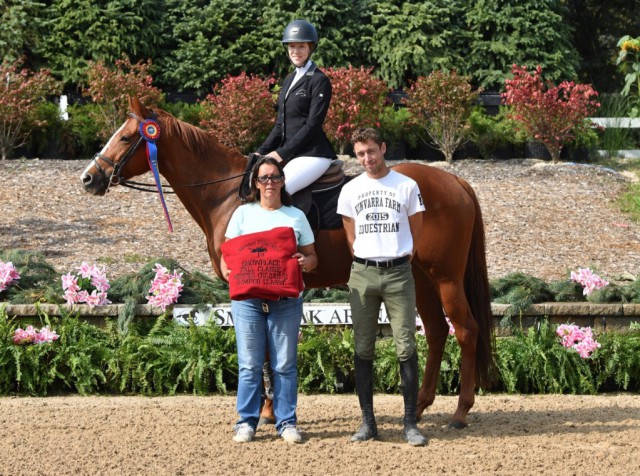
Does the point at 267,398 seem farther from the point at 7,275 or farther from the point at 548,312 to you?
the point at 7,275

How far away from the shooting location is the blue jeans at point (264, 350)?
5777mm

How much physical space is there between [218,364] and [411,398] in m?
2.02

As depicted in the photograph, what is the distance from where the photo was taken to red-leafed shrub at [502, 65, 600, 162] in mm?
13203

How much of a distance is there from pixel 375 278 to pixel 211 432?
4.68ft

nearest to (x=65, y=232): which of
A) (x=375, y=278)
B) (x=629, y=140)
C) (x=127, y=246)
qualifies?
(x=127, y=246)

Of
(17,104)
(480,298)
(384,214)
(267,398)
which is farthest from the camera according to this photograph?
(17,104)

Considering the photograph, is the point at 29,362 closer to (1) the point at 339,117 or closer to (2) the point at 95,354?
(2) the point at 95,354

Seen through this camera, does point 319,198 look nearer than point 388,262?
No

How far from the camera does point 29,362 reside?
23.9 feet

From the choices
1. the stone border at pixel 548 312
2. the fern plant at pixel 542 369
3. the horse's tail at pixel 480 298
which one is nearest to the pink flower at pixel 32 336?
the stone border at pixel 548 312

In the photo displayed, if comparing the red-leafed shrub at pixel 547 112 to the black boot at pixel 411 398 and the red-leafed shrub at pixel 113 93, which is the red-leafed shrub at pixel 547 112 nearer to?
the red-leafed shrub at pixel 113 93

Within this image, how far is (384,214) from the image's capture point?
5.65 metres

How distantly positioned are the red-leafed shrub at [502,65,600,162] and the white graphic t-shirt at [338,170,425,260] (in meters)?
7.91

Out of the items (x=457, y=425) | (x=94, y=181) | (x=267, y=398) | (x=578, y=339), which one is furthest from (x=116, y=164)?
(x=578, y=339)
